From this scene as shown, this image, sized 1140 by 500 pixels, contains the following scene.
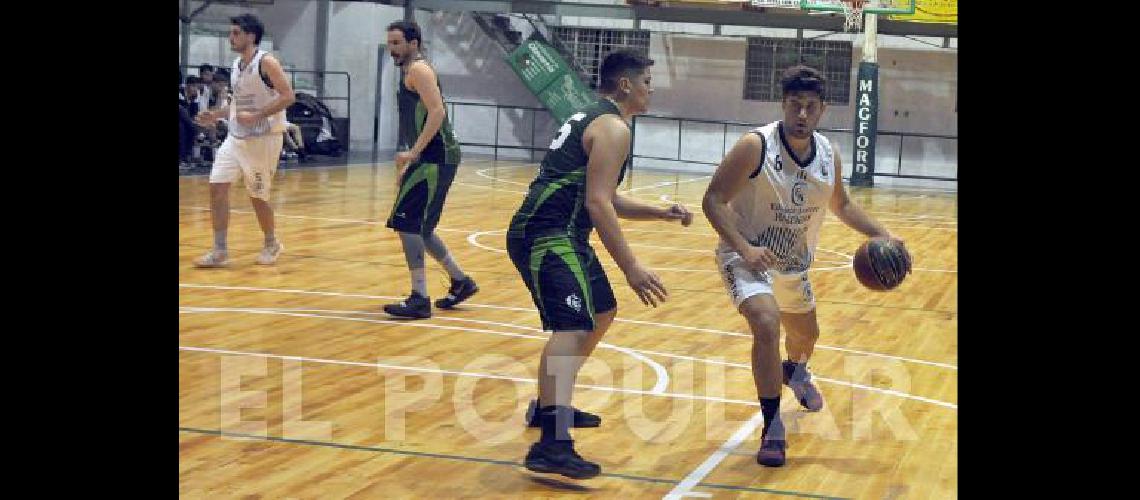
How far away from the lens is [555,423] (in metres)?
5.29

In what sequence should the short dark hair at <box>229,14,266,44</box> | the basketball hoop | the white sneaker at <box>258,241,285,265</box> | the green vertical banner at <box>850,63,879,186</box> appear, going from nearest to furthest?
the short dark hair at <box>229,14,266,44</box> → the white sneaker at <box>258,241,285,265</box> → the basketball hoop → the green vertical banner at <box>850,63,879,186</box>

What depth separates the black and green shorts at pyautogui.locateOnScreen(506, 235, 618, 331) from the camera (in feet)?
17.5

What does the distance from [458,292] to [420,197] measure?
2.27ft

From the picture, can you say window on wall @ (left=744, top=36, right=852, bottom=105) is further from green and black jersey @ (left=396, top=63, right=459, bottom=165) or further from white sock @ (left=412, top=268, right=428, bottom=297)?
white sock @ (left=412, top=268, right=428, bottom=297)

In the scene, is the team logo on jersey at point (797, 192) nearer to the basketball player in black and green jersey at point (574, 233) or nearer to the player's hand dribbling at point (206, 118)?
the basketball player in black and green jersey at point (574, 233)

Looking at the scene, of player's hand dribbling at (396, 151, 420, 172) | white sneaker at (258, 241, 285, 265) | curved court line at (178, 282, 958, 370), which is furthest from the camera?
white sneaker at (258, 241, 285, 265)

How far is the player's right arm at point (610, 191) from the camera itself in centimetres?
517

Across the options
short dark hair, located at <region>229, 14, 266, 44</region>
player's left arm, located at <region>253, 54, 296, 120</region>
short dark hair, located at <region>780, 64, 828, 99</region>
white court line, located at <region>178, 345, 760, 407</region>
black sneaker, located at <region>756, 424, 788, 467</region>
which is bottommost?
white court line, located at <region>178, 345, 760, 407</region>

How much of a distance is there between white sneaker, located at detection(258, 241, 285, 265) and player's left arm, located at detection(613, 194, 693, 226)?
17.4 feet

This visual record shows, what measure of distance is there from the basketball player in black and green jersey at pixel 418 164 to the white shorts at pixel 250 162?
1.87 meters

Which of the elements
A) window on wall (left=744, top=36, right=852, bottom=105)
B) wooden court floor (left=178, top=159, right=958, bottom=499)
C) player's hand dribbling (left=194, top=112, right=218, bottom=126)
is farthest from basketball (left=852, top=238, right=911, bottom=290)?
window on wall (left=744, top=36, right=852, bottom=105)

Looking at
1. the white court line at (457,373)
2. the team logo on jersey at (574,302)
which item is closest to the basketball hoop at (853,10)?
the white court line at (457,373)

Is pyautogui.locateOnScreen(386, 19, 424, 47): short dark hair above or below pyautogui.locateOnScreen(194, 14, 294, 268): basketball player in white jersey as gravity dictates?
above
